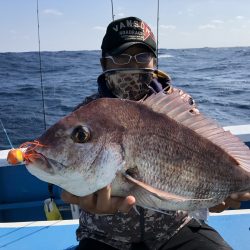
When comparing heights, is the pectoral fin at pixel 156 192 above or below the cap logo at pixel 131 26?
below

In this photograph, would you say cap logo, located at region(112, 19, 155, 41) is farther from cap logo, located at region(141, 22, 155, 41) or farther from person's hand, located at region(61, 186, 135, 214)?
person's hand, located at region(61, 186, 135, 214)

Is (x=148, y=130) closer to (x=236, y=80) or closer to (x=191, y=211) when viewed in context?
(x=191, y=211)

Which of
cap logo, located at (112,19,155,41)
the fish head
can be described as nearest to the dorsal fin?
the fish head

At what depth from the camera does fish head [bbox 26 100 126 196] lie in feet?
4.88

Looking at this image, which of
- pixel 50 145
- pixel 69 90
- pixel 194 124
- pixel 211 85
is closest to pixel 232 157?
pixel 194 124

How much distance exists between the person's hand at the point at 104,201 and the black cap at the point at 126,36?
87 cm

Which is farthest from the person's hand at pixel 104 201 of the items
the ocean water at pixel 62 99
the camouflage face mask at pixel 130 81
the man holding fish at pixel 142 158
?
the ocean water at pixel 62 99

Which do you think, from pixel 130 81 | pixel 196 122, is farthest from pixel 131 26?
pixel 196 122

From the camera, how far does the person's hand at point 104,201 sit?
5.23ft

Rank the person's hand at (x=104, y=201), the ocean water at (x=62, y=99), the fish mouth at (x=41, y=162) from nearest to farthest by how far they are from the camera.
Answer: the fish mouth at (x=41, y=162) < the person's hand at (x=104, y=201) < the ocean water at (x=62, y=99)

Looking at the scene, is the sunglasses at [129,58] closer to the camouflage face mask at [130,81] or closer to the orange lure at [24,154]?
the camouflage face mask at [130,81]

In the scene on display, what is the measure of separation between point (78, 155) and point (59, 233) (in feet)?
5.54

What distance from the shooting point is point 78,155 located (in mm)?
1512

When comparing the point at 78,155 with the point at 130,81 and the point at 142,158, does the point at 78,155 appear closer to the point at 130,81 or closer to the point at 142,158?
the point at 142,158
